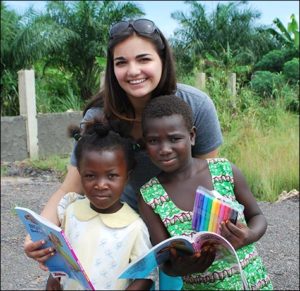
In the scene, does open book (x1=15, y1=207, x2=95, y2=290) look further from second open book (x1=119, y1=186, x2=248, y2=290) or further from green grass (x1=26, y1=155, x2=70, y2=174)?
green grass (x1=26, y1=155, x2=70, y2=174)

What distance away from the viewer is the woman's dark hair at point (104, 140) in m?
1.90

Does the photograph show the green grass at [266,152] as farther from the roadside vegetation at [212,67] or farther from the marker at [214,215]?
the marker at [214,215]

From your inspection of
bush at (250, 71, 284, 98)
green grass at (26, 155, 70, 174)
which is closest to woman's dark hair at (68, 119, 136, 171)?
green grass at (26, 155, 70, 174)

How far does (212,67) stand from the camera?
37.9ft

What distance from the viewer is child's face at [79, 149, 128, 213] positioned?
183 centimetres

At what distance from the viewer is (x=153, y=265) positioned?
168 centimetres

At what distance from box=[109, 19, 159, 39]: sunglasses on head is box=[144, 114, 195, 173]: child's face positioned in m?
0.39

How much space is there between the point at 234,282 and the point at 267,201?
4185mm

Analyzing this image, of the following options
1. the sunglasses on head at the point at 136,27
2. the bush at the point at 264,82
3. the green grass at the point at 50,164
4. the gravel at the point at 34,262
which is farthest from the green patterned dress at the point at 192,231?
the bush at the point at 264,82

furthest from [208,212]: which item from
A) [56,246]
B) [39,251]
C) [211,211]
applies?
[39,251]

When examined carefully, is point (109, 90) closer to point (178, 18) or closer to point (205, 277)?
point (205, 277)

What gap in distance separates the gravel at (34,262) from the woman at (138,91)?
1970mm

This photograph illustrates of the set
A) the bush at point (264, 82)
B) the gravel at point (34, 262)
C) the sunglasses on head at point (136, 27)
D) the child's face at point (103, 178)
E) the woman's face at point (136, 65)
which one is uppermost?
the sunglasses on head at point (136, 27)

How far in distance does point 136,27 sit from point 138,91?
24 cm
